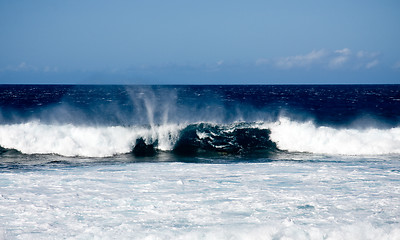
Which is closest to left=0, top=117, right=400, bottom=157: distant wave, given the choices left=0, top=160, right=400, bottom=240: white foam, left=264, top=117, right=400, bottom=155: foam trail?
left=264, top=117, right=400, bottom=155: foam trail

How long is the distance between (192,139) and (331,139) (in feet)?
18.8

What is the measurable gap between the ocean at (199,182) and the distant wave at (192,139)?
50 millimetres

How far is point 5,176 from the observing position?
1022cm

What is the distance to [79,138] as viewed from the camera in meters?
16.1

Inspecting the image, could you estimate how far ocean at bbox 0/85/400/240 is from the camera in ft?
21.1

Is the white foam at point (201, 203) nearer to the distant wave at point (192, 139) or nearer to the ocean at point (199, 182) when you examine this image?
the ocean at point (199, 182)

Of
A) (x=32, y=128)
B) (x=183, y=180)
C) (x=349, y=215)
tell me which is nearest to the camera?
(x=349, y=215)

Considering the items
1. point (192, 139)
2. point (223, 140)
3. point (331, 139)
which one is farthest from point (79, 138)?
point (331, 139)

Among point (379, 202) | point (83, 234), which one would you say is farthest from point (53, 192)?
point (379, 202)

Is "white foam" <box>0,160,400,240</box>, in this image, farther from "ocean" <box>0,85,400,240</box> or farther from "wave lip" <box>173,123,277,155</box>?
"wave lip" <box>173,123,277,155</box>

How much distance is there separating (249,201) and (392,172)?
202 inches

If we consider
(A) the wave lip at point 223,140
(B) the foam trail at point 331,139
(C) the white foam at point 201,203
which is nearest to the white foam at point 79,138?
(A) the wave lip at point 223,140

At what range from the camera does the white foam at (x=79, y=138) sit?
15.4 meters

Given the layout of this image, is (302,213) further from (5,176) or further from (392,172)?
(5,176)
